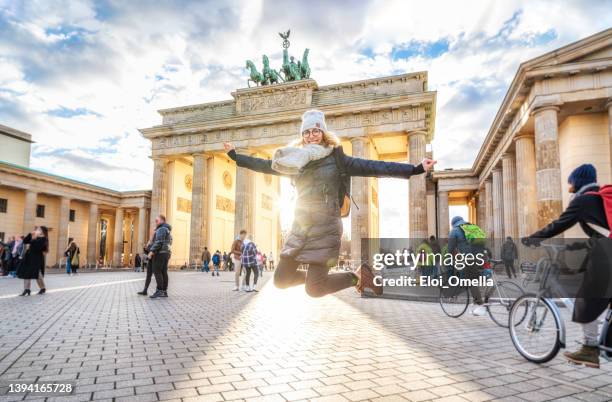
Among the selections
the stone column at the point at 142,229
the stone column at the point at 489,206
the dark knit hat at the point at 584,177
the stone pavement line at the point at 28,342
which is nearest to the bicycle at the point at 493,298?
the dark knit hat at the point at 584,177

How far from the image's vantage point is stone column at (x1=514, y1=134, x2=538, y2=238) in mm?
21766

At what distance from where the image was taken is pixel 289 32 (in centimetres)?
4116

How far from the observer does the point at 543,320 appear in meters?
4.46

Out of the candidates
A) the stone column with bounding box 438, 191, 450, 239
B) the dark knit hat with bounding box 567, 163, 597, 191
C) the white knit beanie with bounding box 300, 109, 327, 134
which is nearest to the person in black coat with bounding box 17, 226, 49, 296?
the white knit beanie with bounding box 300, 109, 327, 134

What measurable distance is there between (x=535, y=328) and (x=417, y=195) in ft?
87.1

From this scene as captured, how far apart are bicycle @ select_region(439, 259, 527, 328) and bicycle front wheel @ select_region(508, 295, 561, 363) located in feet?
2.15

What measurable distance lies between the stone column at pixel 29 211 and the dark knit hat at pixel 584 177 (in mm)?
44111

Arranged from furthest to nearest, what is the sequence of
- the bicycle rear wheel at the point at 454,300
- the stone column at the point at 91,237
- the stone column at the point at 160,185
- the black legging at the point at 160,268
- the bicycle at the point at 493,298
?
the stone column at the point at 91,237 < the stone column at the point at 160,185 < the black legging at the point at 160,268 < the bicycle rear wheel at the point at 454,300 < the bicycle at the point at 493,298

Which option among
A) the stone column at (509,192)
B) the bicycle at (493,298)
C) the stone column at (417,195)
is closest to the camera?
the bicycle at (493,298)

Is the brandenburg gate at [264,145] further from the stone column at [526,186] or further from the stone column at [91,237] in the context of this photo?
the stone column at [91,237]

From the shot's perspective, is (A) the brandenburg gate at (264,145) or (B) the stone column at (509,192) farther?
(A) the brandenburg gate at (264,145)

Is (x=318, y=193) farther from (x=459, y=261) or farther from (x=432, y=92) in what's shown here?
(x=432, y=92)

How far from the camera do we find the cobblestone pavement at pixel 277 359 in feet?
11.1

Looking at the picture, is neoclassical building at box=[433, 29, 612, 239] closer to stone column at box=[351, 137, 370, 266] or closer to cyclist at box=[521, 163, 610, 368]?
stone column at box=[351, 137, 370, 266]
